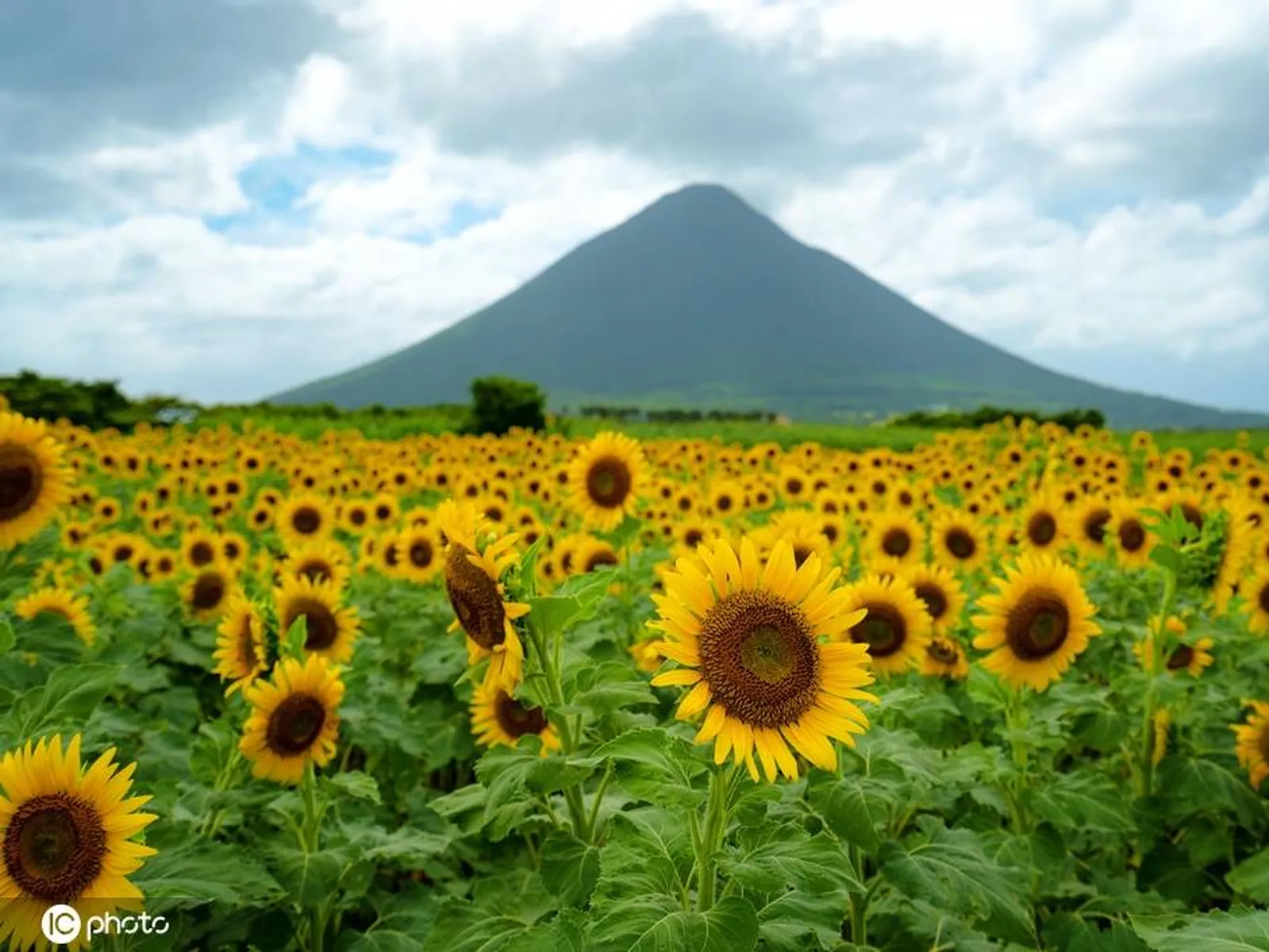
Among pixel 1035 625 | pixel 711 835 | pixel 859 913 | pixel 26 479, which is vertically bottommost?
pixel 859 913

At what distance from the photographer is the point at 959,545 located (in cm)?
775

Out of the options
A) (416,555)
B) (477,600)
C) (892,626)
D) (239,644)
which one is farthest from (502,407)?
(477,600)

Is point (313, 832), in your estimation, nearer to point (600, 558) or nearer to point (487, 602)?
point (487, 602)

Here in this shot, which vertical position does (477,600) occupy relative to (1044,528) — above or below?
above

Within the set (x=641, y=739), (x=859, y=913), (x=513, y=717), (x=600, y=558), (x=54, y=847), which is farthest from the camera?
(x=600, y=558)

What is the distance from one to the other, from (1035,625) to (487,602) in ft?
9.37

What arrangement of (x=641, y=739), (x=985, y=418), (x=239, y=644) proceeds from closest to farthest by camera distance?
(x=641, y=739), (x=239, y=644), (x=985, y=418)

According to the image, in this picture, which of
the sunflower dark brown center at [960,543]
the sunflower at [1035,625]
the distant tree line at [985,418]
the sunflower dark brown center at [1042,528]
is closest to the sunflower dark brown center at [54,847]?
the sunflower at [1035,625]

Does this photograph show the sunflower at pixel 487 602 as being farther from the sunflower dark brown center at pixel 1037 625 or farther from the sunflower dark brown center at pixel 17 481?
the sunflower dark brown center at pixel 17 481

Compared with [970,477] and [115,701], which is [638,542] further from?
[970,477]

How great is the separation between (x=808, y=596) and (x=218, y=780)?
259 cm

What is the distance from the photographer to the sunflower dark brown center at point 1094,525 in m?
7.91

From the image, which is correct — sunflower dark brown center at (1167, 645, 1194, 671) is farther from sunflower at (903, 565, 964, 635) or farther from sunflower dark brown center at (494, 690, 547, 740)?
sunflower dark brown center at (494, 690, 547, 740)

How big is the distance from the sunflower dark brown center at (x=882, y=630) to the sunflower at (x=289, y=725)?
8.10 ft
